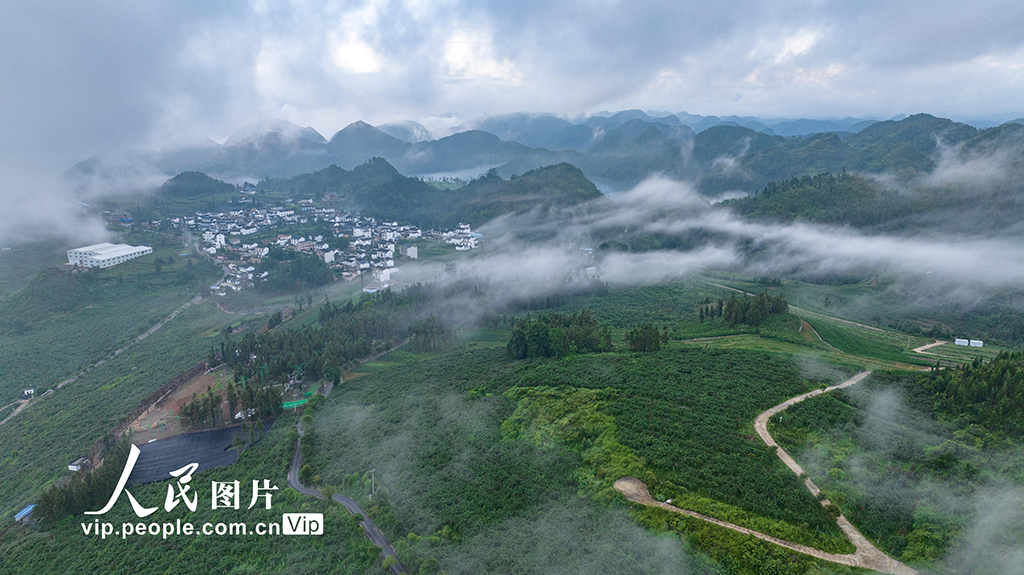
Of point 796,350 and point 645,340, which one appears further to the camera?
point 645,340

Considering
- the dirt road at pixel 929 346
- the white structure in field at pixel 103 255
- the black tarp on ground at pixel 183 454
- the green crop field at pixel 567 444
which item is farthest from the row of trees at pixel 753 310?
the white structure in field at pixel 103 255

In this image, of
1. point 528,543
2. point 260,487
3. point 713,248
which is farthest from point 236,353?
point 713,248

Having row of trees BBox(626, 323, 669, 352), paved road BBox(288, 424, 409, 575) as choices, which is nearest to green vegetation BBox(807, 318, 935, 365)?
row of trees BBox(626, 323, 669, 352)

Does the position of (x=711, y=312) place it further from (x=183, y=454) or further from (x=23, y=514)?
Answer: (x=23, y=514)

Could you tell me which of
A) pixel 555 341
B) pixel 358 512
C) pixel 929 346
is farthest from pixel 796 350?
pixel 358 512

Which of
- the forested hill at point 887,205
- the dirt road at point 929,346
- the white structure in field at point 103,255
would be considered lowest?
the dirt road at point 929,346

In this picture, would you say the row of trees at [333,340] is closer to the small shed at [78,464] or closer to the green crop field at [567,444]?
the green crop field at [567,444]

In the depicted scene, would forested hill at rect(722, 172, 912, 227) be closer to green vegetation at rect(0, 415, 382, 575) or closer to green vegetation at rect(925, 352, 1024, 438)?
green vegetation at rect(925, 352, 1024, 438)
